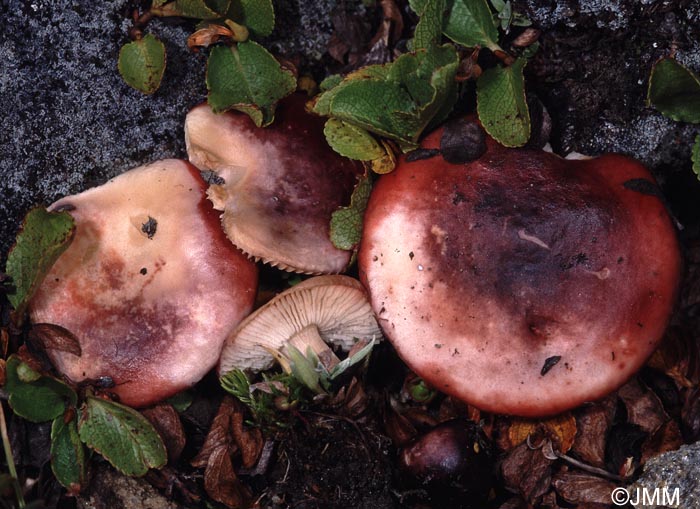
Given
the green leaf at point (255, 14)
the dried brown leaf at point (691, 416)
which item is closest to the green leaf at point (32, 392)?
the green leaf at point (255, 14)

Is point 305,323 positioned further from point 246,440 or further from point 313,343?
point 246,440

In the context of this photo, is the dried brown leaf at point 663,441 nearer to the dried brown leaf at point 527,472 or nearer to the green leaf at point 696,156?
the dried brown leaf at point 527,472

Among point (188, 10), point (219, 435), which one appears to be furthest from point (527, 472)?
point (188, 10)

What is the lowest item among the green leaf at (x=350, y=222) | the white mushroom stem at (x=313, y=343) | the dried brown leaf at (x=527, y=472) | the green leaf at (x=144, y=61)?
the dried brown leaf at (x=527, y=472)

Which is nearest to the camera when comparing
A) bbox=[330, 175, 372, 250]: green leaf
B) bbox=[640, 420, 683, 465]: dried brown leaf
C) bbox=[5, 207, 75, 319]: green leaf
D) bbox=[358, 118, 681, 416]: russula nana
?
bbox=[358, 118, 681, 416]: russula nana

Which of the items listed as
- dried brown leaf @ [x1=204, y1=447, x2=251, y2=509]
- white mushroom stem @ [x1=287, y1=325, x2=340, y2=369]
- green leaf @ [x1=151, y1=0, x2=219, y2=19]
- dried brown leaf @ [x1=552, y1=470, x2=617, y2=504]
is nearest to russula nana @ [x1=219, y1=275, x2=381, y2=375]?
white mushroom stem @ [x1=287, y1=325, x2=340, y2=369]

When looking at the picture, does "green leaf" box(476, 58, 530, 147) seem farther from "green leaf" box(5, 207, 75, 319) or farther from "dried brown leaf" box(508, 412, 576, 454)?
"green leaf" box(5, 207, 75, 319)
